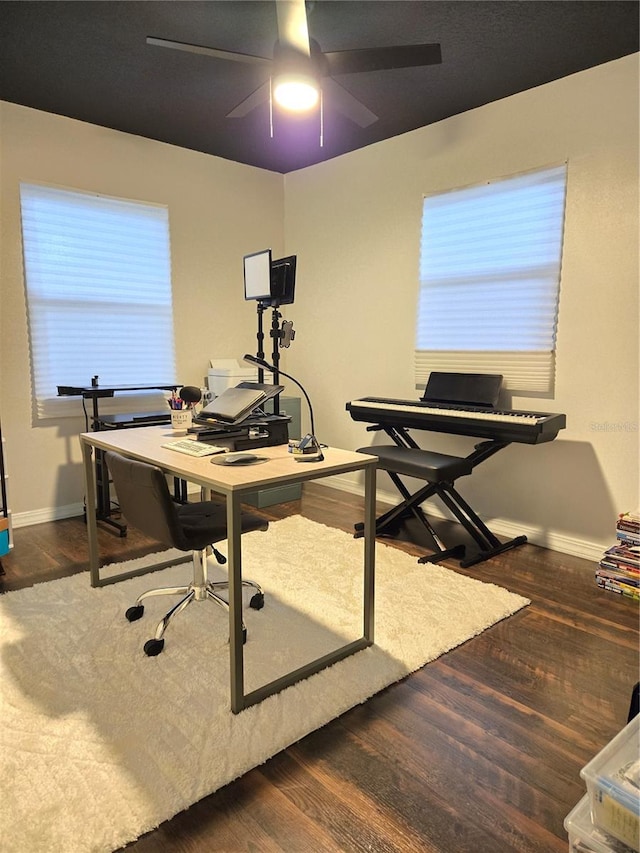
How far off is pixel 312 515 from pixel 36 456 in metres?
1.97

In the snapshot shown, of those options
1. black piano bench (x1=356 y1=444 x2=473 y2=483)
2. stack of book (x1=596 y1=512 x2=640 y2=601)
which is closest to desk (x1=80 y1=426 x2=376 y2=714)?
black piano bench (x1=356 y1=444 x2=473 y2=483)

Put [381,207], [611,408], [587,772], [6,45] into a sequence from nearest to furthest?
[587,772] → [6,45] → [611,408] → [381,207]

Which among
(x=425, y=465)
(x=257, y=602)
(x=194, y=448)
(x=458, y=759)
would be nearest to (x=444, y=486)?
(x=425, y=465)

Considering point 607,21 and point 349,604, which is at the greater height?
point 607,21

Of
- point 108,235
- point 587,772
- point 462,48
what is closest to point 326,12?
point 462,48

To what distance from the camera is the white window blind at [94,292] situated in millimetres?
3621

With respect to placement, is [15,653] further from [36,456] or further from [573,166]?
[573,166]

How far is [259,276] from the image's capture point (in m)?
2.66

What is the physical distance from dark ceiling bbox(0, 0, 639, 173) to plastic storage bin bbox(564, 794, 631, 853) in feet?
9.47

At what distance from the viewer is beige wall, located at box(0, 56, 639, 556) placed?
298cm

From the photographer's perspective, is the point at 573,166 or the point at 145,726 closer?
the point at 145,726

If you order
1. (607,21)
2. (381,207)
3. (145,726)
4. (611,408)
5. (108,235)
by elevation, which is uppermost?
(607,21)

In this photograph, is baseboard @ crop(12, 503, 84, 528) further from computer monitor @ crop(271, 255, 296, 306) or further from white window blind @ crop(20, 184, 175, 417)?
computer monitor @ crop(271, 255, 296, 306)

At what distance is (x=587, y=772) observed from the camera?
1.13 meters
